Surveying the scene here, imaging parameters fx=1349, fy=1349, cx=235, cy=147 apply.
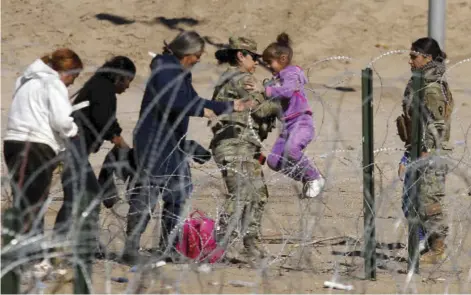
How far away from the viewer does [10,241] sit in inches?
193

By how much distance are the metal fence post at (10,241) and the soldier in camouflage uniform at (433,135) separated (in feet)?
10.9

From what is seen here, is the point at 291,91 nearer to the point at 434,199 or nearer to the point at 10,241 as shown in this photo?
the point at 434,199

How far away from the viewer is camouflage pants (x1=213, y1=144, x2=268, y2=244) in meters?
7.84

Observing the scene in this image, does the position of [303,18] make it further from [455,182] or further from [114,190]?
[114,190]

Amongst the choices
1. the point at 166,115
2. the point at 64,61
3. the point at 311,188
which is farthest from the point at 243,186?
the point at 64,61

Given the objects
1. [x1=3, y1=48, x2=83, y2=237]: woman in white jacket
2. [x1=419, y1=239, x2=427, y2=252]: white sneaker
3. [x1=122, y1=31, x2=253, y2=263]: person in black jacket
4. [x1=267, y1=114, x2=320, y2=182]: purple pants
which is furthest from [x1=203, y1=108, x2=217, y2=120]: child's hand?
[x1=419, y1=239, x2=427, y2=252]: white sneaker

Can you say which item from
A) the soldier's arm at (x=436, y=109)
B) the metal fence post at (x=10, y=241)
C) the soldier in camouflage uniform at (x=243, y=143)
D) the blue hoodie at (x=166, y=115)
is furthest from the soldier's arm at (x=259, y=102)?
the metal fence post at (x=10, y=241)

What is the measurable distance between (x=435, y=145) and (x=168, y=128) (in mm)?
1593

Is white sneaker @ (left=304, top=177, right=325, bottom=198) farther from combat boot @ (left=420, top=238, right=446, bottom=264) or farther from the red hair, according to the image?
the red hair

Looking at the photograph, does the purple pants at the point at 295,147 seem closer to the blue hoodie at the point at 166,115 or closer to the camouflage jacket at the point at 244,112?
the camouflage jacket at the point at 244,112

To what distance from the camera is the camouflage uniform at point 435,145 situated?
7809 mm

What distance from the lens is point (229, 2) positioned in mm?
20984

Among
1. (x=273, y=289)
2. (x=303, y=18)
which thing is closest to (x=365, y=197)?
(x=273, y=289)

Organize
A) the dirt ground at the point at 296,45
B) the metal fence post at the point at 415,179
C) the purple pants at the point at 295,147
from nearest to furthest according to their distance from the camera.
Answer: the metal fence post at the point at 415,179 → the purple pants at the point at 295,147 → the dirt ground at the point at 296,45
